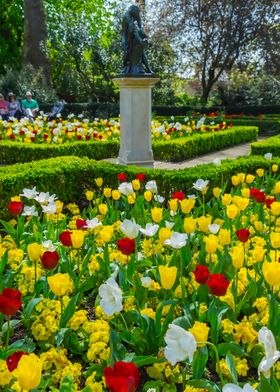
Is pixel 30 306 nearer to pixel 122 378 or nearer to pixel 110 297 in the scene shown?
pixel 110 297

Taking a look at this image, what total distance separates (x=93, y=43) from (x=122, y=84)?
16032 mm

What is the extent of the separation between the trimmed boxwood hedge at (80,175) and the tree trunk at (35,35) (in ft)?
49.2

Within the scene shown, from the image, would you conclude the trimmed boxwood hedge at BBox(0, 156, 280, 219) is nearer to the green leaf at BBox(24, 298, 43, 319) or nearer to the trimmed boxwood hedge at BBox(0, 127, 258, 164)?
the trimmed boxwood hedge at BBox(0, 127, 258, 164)

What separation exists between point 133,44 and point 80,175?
3.30 metres

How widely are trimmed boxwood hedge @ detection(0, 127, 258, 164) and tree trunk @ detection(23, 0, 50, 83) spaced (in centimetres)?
1008

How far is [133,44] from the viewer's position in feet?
30.1

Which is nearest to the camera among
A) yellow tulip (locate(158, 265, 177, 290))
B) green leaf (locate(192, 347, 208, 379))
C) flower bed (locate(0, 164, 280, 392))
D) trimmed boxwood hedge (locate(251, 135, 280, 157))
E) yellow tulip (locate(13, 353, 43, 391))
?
yellow tulip (locate(13, 353, 43, 391))

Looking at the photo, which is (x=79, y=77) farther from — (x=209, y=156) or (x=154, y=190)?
(x=154, y=190)

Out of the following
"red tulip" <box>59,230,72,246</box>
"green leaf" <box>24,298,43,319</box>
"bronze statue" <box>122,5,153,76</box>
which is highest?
"bronze statue" <box>122,5,153,76</box>

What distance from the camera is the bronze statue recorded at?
9.14m

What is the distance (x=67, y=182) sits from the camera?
6.73 m

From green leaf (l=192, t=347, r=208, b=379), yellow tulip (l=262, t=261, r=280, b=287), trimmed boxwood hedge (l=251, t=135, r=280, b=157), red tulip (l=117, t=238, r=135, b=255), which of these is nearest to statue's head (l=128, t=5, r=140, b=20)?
trimmed boxwood hedge (l=251, t=135, r=280, b=157)

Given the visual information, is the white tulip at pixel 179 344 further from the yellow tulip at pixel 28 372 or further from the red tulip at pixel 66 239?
the red tulip at pixel 66 239

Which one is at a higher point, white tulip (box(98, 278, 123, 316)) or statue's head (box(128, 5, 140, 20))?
statue's head (box(128, 5, 140, 20))
